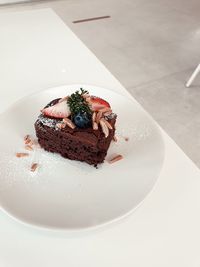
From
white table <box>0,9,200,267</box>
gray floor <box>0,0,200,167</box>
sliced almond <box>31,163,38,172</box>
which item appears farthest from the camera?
gray floor <box>0,0,200,167</box>

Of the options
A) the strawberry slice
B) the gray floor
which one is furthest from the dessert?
the gray floor

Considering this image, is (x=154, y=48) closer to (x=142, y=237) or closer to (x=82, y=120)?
(x=82, y=120)

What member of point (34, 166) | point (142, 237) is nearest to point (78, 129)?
point (34, 166)

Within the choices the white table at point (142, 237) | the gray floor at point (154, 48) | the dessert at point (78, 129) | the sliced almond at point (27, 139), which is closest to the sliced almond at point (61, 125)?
the dessert at point (78, 129)

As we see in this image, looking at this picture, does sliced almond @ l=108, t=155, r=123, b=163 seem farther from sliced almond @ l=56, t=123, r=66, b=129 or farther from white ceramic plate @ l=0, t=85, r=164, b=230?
sliced almond @ l=56, t=123, r=66, b=129

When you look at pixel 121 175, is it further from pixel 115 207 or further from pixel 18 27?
pixel 18 27

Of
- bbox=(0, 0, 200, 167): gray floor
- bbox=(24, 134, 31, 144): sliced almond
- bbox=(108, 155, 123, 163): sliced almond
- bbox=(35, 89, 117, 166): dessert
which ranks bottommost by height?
bbox=(0, 0, 200, 167): gray floor

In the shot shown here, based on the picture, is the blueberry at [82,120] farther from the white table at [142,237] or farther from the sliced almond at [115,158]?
the white table at [142,237]
